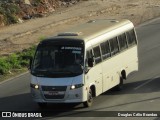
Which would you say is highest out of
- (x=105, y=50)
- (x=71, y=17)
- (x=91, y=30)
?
(x=91, y=30)

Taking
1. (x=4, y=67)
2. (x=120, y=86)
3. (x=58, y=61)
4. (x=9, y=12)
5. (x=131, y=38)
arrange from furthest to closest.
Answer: (x=9, y=12) → (x=4, y=67) → (x=131, y=38) → (x=120, y=86) → (x=58, y=61)

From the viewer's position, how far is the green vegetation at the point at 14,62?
31016mm

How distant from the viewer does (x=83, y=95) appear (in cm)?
2234

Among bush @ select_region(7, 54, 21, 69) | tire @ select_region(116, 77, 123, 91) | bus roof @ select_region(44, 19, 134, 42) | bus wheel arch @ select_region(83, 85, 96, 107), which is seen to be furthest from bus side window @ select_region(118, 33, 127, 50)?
bush @ select_region(7, 54, 21, 69)

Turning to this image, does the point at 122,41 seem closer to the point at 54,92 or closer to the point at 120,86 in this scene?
the point at 120,86

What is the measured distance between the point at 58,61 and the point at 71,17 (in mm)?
25563

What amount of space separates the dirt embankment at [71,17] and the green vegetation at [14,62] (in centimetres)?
269

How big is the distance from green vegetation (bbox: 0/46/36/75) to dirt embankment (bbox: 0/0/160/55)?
106 inches

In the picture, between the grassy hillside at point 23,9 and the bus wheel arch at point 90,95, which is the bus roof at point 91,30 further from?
the grassy hillside at point 23,9

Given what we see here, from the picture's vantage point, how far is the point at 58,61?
74.4ft

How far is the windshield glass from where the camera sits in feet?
73.6

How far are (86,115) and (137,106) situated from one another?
7.27 ft

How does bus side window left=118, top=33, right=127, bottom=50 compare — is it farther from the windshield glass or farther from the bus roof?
the windshield glass

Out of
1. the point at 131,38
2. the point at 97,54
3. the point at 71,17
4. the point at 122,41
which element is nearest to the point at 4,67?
the point at 131,38
